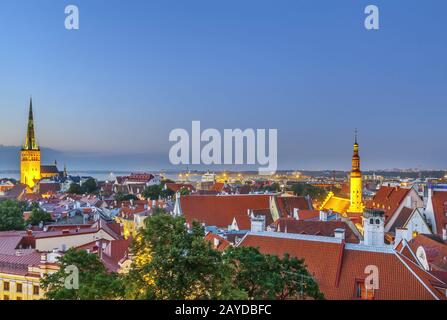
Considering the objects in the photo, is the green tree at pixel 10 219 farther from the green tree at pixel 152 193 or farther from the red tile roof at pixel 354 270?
the green tree at pixel 152 193

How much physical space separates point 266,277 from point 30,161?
4599 inches

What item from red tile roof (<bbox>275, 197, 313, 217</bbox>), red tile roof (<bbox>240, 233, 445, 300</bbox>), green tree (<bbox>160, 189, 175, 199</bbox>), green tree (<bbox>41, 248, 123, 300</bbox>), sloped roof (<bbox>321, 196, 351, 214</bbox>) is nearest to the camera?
green tree (<bbox>41, 248, 123, 300</bbox>)

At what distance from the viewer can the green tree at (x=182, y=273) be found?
9.54m

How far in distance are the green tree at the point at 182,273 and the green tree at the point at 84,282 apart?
1355 millimetres

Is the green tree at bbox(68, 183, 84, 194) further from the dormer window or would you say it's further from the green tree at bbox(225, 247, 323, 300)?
the green tree at bbox(225, 247, 323, 300)

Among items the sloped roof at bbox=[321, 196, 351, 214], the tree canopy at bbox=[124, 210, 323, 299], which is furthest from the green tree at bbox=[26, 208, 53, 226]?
the tree canopy at bbox=[124, 210, 323, 299]

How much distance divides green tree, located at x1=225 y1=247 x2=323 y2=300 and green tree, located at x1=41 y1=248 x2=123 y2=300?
2.83 meters

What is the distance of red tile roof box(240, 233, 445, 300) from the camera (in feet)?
43.0

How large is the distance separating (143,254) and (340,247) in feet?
21.5

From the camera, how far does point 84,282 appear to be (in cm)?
1296

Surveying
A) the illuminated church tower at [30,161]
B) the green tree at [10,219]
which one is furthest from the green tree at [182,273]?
the illuminated church tower at [30,161]

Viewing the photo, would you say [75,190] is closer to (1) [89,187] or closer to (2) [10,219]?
(1) [89,187]
